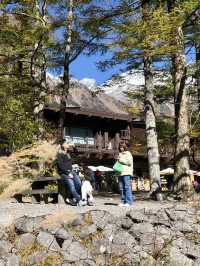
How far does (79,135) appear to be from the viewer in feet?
134

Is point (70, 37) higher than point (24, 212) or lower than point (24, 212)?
higher

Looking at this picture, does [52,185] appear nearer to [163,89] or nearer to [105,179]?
[163,89]

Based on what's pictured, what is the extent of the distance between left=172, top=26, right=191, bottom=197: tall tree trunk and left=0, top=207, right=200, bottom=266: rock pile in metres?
4.77

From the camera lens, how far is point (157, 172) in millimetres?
15414

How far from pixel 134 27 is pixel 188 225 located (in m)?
5.22

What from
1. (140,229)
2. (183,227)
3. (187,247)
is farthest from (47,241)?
(183,227)

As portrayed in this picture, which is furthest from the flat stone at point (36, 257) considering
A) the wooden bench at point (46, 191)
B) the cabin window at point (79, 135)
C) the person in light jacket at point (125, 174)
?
the cabin window at point (79, 135)

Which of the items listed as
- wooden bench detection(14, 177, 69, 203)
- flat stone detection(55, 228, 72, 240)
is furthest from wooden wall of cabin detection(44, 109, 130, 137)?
flat stone detection(55, 228, 72, 240)

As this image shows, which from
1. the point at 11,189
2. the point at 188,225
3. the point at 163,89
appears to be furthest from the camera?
the point at 163,89

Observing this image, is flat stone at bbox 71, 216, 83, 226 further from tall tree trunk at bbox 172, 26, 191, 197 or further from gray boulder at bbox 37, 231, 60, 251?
tall tree trunk at bbox 172, 26, 191, 197

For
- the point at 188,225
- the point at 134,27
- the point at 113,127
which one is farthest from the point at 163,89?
the point at 113,127

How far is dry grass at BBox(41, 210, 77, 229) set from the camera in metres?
8.88

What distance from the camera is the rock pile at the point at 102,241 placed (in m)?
8.17

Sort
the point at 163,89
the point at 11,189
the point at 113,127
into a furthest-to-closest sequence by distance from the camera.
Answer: the point at 113,127, the point at 163,89, the point at 11,189
